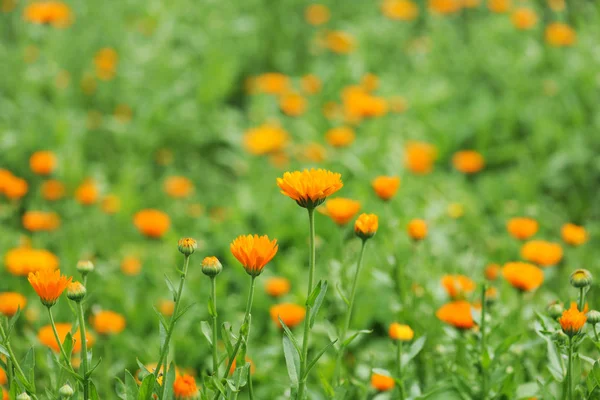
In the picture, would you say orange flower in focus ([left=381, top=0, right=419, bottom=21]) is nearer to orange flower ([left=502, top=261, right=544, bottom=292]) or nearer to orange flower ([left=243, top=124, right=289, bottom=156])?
orange flower ([left=243, top=124, right=289, bottom=156])

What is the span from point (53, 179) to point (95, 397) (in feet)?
6.75

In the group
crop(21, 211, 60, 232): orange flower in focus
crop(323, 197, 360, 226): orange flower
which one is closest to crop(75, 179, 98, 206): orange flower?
crop(21, 211, 60, 232): orange flower in focus

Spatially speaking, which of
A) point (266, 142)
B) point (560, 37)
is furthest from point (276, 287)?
point (560, 37)

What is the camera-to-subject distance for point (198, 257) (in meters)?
2.88

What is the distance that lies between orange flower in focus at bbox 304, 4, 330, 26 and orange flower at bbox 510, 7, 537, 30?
1.20 m

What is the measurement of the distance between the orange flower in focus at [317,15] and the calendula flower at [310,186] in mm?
3551

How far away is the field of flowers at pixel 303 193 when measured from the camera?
1668mm

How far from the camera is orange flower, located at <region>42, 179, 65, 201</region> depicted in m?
2.94

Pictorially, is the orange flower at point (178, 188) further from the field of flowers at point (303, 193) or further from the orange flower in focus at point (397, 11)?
the orange flower in focus at point (397, 11)

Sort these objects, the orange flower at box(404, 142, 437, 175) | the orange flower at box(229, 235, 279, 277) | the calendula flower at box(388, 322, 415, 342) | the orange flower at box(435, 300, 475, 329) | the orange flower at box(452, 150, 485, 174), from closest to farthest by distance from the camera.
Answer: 1. the orange flower at box(229, 235, 279, 277)
2. the calendula flower at box(388, 322, 415, 342)
3. the orange flower at box(435, 300, 475, 329)
4. the orange flower at box(404, 142, 437, 175)
5. the orange flower at box(452, 150, 485, 174)

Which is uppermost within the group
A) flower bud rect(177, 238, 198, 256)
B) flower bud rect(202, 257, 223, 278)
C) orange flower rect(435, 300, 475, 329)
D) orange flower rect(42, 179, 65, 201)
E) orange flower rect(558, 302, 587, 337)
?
flower bud rect(177, 238, 198, 256)

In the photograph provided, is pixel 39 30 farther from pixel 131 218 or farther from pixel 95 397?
pixel 95 397

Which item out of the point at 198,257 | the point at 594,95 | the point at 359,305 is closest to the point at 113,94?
the point at 198,257

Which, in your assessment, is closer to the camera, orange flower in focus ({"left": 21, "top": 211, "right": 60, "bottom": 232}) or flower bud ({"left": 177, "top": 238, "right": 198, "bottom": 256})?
flower bud ({"left": 177, "top": 238, "right": 198, "bottom": 256})
